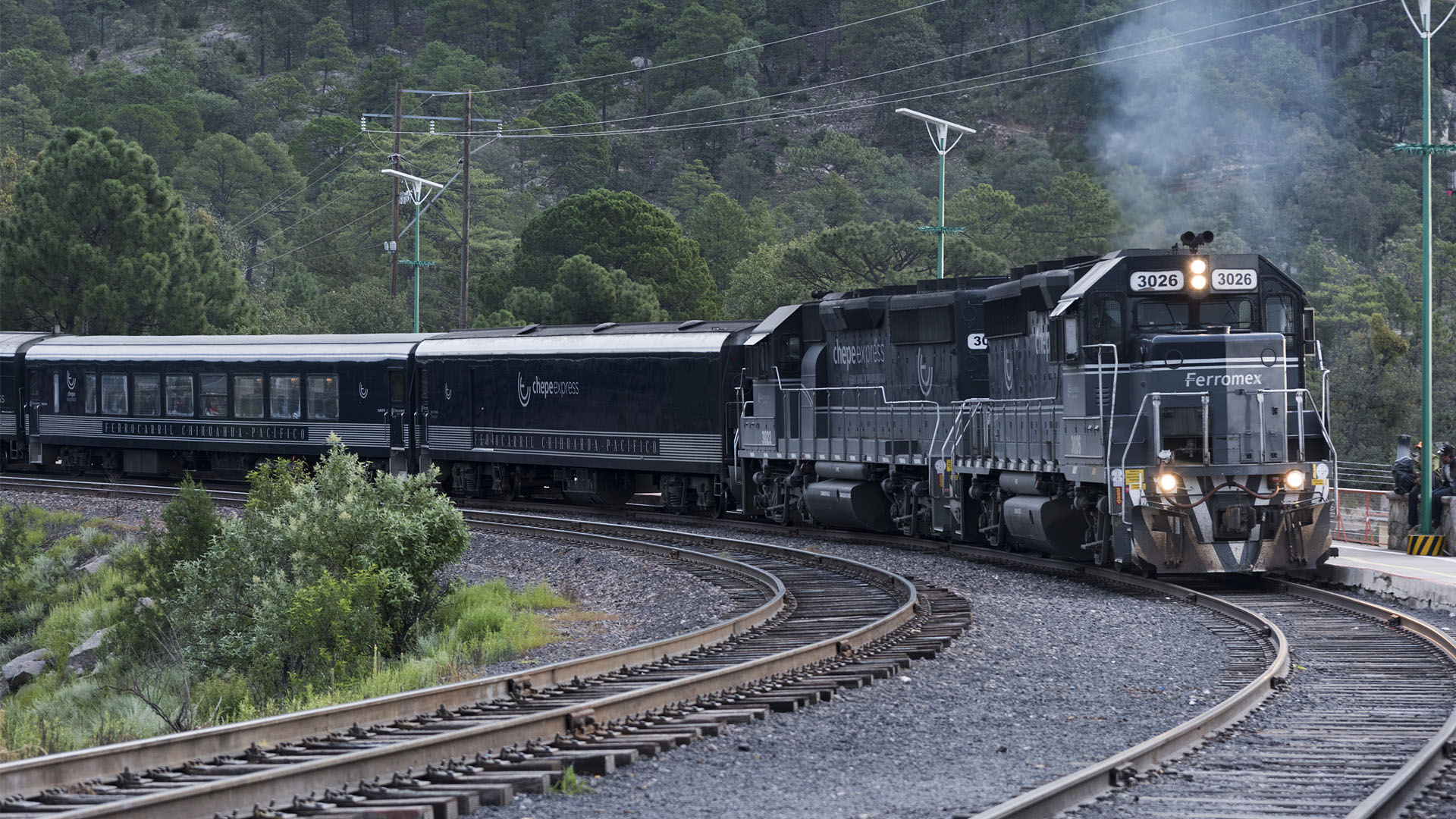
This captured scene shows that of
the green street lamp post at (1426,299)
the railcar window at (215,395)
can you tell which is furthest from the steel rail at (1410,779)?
the railcar window at (215,395)

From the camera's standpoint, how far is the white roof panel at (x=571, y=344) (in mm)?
24703

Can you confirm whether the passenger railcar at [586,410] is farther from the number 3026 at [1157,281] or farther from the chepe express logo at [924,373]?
the number 3026 at [1157,281]

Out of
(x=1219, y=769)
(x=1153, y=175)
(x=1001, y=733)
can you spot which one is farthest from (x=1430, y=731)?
(x=1153, y=175)

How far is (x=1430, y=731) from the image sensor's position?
8.11 metres

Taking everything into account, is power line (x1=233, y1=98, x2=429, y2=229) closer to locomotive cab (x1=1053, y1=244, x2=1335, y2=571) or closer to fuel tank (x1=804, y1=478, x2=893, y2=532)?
fuel tank (x1=804, y1=478, x2=893, y2=532)

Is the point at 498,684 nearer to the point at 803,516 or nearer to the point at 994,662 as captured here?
the point at 994,662

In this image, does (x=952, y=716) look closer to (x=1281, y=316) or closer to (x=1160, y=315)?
(x=1160, y=315)

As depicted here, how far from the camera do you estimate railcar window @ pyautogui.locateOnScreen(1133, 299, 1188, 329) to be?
50.6 ft

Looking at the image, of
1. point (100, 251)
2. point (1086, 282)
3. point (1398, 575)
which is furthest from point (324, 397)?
point (1398, 575)

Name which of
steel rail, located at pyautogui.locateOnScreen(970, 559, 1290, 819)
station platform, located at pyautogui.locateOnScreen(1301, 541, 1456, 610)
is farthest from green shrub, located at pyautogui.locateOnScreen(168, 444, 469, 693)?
station platform, located at pyautogui.locateOnScreen(1301, 541, 1456, 610)

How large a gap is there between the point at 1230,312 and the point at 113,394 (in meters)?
25.1

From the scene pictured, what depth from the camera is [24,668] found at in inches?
771

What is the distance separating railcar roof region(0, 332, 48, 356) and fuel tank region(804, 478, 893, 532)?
2186 cm

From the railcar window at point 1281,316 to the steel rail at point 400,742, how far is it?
5.85 m
